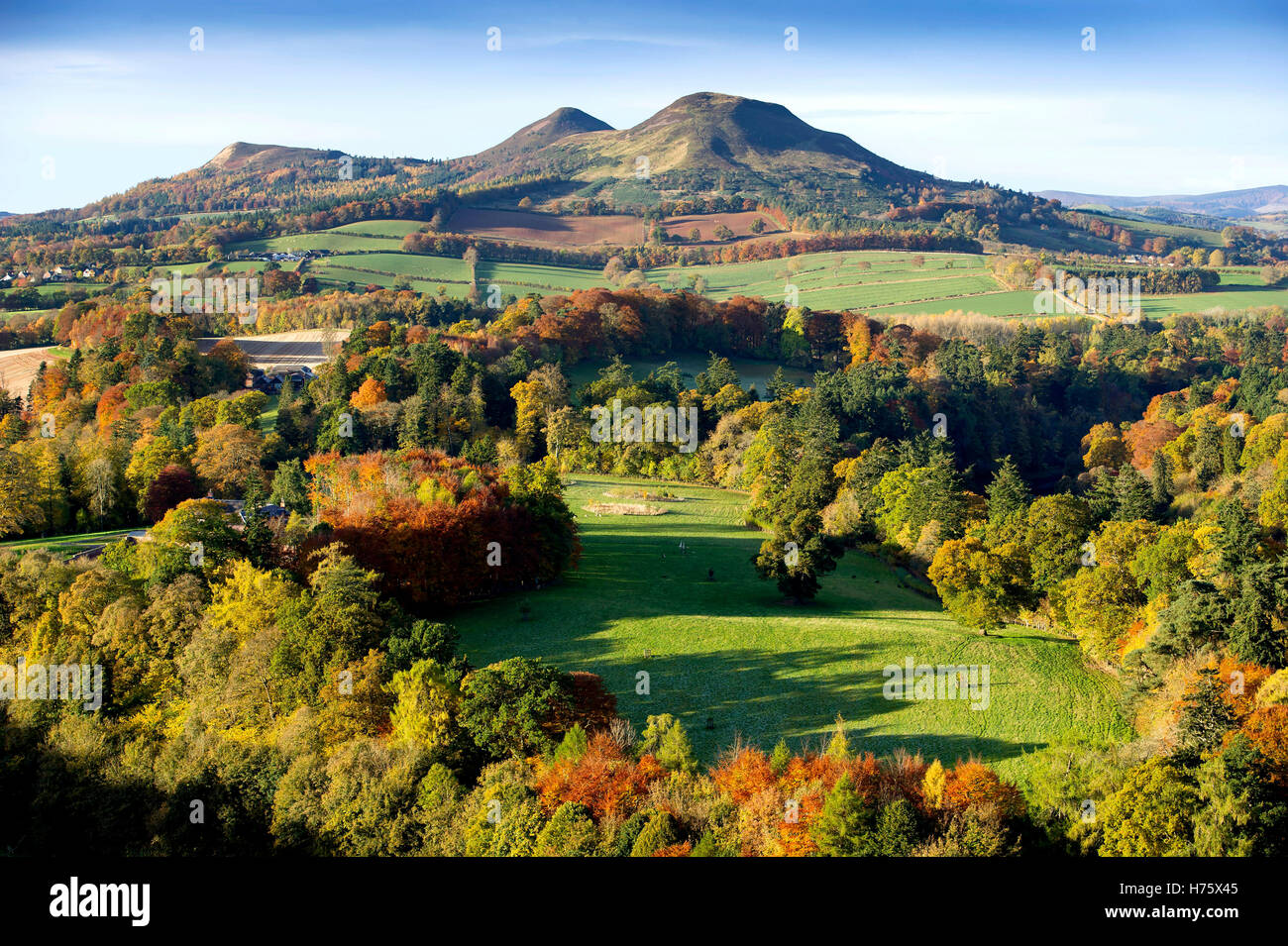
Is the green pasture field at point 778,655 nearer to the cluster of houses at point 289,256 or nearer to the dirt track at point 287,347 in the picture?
the dirt track at point 287,347

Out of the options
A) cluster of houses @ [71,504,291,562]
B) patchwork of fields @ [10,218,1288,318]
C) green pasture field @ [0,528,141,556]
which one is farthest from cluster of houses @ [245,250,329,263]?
cluster of houses @ [71,504,291,562]

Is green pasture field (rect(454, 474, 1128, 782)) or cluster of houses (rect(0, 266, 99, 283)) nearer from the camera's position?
green pasture field (rect(454, 474, 1128, 782))

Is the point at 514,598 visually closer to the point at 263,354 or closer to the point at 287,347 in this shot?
the point at 263,354

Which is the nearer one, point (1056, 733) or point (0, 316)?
point (1056, 733)

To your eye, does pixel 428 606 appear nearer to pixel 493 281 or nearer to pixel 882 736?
pixel 882 736

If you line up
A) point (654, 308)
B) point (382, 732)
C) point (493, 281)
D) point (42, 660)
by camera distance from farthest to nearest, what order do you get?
1. point (493, 281)
2. point (654, 308)
3. point (42, 660)
4. point (382, 732)

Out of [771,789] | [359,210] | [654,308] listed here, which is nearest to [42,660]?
[771,789]

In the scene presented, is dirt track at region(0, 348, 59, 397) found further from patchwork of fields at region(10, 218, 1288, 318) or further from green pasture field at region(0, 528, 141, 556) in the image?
green pasture field at region(0, 528, 141, 556)
